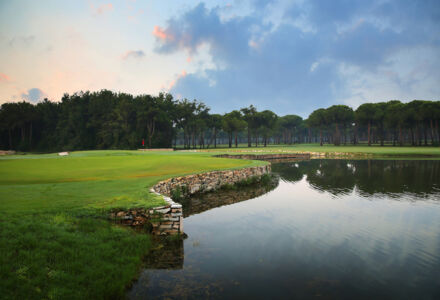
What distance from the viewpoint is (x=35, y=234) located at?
24.6 ft

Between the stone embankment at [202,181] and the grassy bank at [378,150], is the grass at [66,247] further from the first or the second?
the grassy bank at [378,150]

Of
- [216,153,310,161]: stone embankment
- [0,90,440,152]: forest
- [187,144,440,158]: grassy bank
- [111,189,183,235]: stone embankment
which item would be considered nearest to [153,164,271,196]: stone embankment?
[111,189,183,235]: stone embankment

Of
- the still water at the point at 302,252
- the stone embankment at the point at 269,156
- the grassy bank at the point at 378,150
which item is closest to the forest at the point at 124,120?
the grassy bank at the point at 378,150

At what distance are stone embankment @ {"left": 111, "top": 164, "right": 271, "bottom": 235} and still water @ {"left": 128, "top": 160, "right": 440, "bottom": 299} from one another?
30.0 inches

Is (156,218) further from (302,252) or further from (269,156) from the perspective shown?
(269,156)

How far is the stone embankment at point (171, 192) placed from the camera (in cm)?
992

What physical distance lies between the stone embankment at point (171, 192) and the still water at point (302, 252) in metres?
0.76

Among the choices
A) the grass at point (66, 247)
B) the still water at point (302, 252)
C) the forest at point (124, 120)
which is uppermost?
the forest at point (124, 120)

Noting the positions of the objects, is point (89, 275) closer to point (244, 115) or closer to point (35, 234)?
point (35, 234)

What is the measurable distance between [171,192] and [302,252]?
959 centimetres

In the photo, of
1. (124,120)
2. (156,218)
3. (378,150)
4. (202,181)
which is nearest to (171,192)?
(202,181)

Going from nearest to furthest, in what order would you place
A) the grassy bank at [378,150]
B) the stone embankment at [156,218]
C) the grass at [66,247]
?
1. the grass at [66,247]
2. the stone embankment at [156,218]
3. the grassy bank at [378,150]

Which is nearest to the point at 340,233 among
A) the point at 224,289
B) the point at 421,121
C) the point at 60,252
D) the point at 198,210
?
the point at 224,289

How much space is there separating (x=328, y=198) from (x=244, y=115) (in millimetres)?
95062
